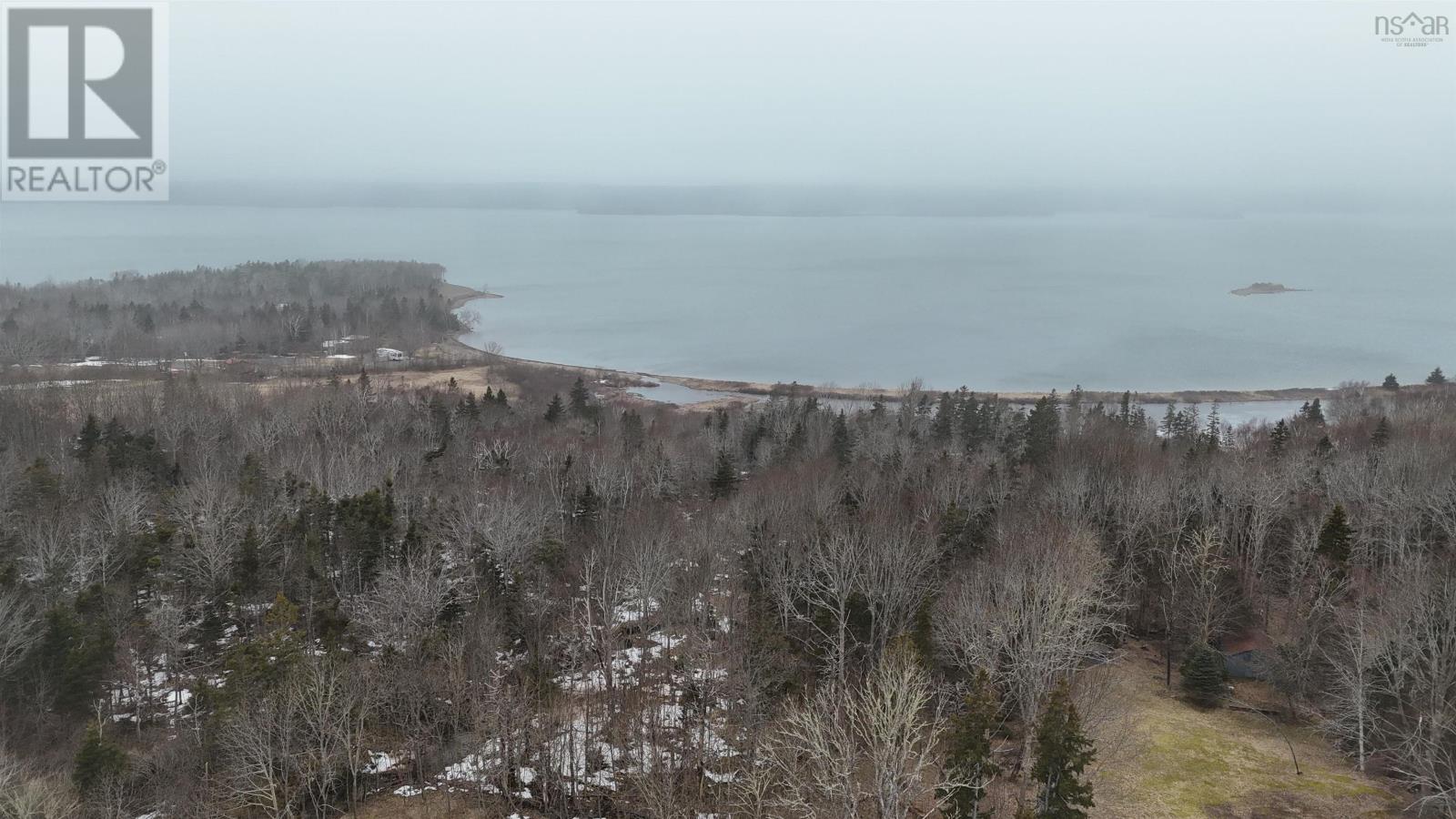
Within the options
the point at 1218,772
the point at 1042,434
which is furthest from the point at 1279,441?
the point at 1218,772

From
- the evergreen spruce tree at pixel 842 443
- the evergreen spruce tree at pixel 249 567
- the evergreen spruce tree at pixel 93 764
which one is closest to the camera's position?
the evergreen spruce tree at pixel 93 764

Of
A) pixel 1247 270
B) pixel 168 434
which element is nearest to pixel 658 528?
pixel 168 434

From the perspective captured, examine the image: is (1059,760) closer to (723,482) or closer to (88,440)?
(723,482)

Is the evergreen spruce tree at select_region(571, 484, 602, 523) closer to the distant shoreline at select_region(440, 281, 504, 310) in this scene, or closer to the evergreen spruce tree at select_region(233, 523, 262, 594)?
the evergreen spruce tree at select_region(233, 523, 262, 594)

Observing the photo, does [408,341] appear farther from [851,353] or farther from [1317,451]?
[1317,451]

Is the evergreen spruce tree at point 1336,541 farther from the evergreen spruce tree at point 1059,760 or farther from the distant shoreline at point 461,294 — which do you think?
the distant shoreline at point 461,294

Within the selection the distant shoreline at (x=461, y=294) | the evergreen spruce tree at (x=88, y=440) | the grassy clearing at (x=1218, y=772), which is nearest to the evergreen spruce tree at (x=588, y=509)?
the grassy clearing at (x=1218, y=772)
